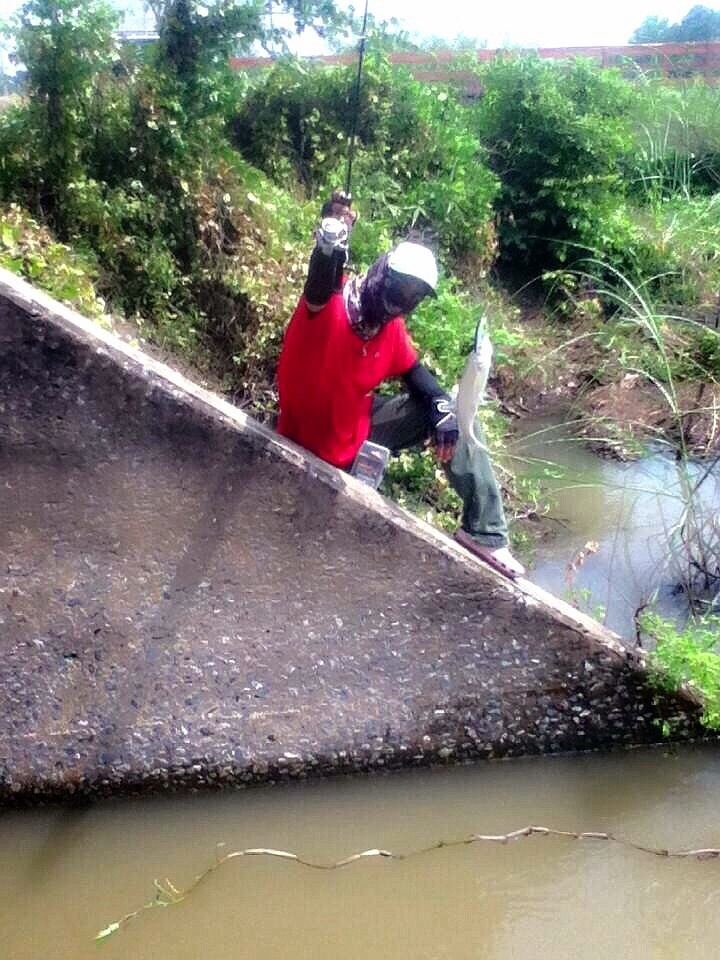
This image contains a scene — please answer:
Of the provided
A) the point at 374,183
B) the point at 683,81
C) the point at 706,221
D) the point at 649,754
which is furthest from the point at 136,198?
the point at 683,81

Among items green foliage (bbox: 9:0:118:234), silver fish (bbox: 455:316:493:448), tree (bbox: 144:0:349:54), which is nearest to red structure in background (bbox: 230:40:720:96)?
tree (bbox: 144:0:349:54)

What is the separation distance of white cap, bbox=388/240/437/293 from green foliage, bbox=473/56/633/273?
5.91m

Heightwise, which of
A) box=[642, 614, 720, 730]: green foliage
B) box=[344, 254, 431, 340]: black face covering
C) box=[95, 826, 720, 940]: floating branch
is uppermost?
box=[344, 254, 431, 340]: black face covering

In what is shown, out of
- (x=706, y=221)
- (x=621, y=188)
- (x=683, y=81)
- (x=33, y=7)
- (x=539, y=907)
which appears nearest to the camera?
(x=539, y=907)

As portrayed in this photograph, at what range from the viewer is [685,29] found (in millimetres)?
10719

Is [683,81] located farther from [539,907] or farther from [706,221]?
[539,907]

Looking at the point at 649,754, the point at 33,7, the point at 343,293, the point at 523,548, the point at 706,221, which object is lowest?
the point at 523,548

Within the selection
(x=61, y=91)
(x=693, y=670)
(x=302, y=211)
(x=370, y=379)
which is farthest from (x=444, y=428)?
(x=61, y=91)

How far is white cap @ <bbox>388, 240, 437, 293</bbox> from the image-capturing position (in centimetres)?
306

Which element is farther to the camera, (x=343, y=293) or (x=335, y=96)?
(x=335, y=96)

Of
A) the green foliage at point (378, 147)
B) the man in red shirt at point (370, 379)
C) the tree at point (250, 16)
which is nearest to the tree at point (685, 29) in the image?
the green foliage at point (378, 147)

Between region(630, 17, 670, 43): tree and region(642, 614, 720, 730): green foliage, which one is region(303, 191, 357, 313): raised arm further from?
region(630, 17, 670, 43): tree

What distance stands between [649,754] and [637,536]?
2.19 m

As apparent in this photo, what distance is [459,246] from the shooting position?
800 centimetres
